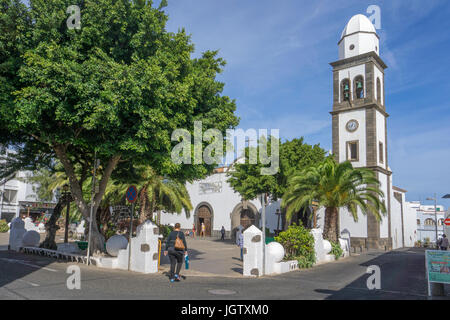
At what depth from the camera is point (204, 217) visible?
138 ft

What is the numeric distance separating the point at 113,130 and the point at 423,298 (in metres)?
9.44

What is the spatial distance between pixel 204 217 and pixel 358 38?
2532 centimetres

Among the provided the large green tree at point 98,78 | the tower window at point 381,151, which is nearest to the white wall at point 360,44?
the tower window at point 381,151

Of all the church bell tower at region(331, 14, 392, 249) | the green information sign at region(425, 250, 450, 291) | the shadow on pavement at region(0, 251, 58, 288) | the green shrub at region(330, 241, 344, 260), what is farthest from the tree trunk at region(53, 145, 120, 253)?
the church bell tower at region(331, 14, 392, 249)

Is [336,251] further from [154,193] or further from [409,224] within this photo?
[409,224]

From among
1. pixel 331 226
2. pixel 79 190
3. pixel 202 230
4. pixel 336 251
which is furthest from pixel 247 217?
pixel 79 190

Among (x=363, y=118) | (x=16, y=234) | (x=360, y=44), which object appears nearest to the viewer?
(x=16, y=234)

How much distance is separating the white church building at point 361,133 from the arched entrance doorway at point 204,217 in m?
2.58

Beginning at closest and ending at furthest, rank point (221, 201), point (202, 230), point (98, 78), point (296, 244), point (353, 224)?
point (98, 78)
point (296, 244)
point (353, 224)
point (221, 201)
point (202, 230)

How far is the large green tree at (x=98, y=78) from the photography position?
9.55 metres

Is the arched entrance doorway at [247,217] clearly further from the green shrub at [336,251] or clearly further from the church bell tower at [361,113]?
the green shrub at [336,251]

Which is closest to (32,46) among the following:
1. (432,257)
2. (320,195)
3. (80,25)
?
(80,25)

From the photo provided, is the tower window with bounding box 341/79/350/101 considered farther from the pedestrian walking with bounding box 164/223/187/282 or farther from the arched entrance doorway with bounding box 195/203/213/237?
the pedestrian walking with bounding box 164/223/187/282
